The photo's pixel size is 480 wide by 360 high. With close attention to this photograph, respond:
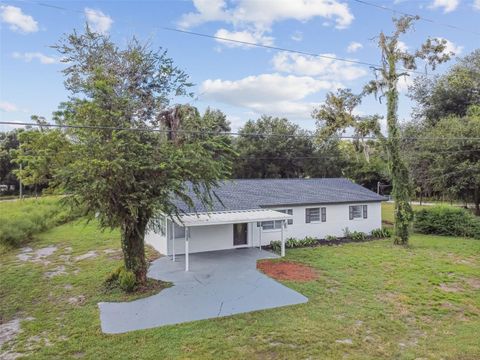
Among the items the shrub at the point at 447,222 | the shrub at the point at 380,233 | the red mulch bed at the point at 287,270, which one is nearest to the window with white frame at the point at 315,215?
the shrub at the point at 380,233

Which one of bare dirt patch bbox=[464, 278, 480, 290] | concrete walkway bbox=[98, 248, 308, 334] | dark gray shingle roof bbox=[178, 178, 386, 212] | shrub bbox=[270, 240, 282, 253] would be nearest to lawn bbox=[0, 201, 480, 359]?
bare dirt patch bbox=[464, 278, 480, 290]

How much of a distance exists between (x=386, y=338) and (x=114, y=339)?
601cm

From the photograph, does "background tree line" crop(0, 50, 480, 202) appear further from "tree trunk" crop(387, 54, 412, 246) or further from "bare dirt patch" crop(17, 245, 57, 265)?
"bare dirt patch" crop(17, 245, 57, 265)

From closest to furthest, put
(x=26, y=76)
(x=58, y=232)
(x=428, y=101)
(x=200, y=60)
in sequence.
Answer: (x=26, y=76)
(x=200, y=60)
(x=58, y=232)
(x=428, y=101)

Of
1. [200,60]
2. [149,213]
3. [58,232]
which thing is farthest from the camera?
[58,232]

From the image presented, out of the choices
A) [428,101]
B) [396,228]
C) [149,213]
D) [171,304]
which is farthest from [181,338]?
[428,101]

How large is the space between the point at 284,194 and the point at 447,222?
10.5m

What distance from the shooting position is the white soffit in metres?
13.8

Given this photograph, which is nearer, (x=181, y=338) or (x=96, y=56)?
(x=181, y=338)

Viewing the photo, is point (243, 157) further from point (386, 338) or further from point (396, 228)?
point (386, 338)

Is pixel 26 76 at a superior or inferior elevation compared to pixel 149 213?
superior

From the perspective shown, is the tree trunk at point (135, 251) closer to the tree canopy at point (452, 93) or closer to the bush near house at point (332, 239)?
the bush near house at point (332, 239)

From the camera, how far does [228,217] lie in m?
15.0

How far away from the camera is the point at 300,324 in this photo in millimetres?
8258
